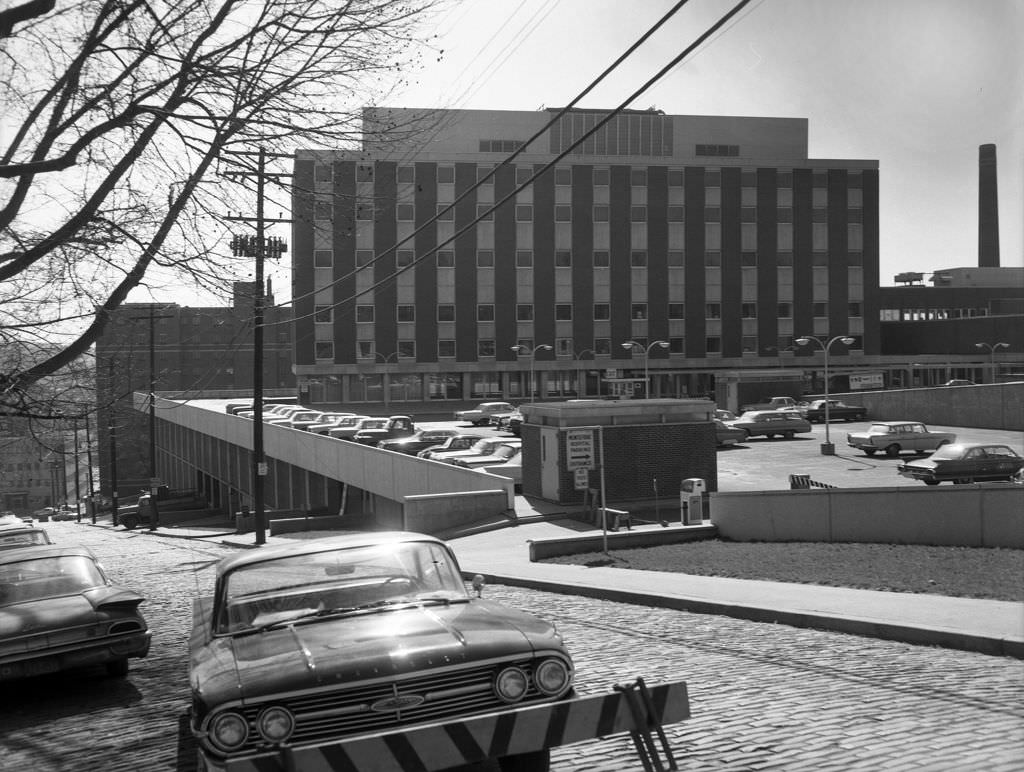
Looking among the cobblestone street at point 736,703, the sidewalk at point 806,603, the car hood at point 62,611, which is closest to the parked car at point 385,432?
the sidewalk at point 806,603

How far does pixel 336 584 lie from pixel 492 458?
99.6 feet

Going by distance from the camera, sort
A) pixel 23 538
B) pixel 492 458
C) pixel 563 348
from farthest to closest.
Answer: pixel 563 348 → pixel 492 458 → pixel 23 538

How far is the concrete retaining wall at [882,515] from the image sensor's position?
16.9 meters

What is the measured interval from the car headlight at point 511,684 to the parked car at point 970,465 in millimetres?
28744

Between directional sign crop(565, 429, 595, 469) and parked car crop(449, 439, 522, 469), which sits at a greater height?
directional sign crop(565, 429, 595, 469)

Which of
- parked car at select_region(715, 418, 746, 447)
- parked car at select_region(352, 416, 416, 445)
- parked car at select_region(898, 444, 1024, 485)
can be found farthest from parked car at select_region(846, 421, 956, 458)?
parked car at select_region(352, 416, 416, 445)

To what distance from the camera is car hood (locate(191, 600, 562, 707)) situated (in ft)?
17.1

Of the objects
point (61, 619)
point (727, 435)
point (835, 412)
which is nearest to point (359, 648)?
point (61, 619)

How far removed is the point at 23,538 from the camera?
20.8 metres

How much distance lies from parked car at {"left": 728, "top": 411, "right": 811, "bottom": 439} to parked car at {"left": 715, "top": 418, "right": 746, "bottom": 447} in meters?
1.62

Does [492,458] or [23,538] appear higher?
[492,458]

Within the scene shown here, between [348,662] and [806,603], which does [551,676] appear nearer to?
[348,662]

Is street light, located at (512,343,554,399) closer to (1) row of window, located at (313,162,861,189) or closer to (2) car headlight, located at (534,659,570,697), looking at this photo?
(1) row of window, located at (313,162,861,189)

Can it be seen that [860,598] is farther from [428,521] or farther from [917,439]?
[917,439]
